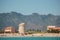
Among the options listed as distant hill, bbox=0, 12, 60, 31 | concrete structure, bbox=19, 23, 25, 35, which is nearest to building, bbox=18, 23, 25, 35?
concrete structure, bbox=19, 23, 25, 35

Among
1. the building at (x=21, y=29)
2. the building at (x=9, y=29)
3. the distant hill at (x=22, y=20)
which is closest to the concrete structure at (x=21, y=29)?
the building at (x=21, y=29)

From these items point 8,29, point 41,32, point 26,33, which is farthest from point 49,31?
point 8,29

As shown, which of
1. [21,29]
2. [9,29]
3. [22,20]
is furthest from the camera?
[22,20]

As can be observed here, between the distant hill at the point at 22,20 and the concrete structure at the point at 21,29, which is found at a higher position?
the distant hill at the point at 22,20

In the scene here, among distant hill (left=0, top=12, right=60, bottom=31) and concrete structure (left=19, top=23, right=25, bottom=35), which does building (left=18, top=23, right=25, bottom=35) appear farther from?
distant hill (left=0, top=12, right=60, bottom=31)

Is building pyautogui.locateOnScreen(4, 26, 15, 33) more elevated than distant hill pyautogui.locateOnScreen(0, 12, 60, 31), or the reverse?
distant hill pyautogui.locateOnScreen(0, 12, 60, 31)

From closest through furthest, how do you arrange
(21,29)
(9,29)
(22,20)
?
(21,29), (9,29), (22,20)

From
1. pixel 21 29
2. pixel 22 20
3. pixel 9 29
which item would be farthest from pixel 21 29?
pixel 22 20

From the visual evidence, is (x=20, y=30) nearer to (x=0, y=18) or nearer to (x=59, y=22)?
(x=0, y=18)

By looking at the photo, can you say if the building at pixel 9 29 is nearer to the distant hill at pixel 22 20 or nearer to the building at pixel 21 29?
the distant hill at pixel 22 20

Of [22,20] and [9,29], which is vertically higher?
[22,20]

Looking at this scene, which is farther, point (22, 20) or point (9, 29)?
point (22, 20)

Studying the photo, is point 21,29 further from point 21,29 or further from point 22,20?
point 22,20
